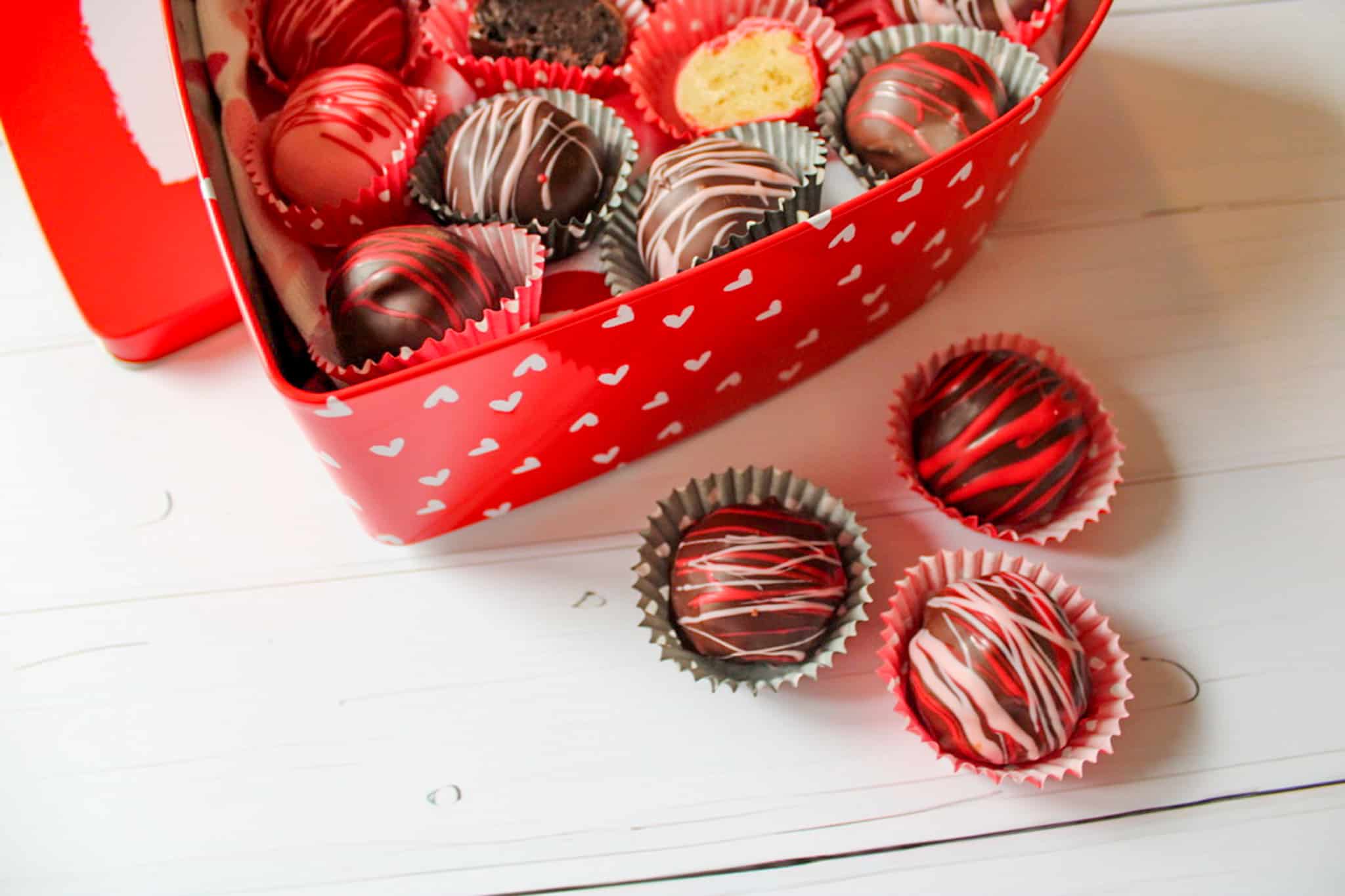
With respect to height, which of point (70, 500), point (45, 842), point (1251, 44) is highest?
point (1251, 44)

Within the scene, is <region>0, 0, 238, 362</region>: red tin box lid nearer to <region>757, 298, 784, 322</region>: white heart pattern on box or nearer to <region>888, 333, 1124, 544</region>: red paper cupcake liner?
<region>757, 298, 784, 322</region>: white heart pattern on box

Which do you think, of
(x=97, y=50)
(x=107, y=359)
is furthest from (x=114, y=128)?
(x=107, y=359)

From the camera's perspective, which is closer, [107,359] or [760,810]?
[760,810]

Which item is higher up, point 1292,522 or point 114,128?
point 114,128

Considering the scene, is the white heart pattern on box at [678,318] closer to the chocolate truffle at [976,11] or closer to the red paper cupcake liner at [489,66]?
the red paper cupcake liner at [489,66]

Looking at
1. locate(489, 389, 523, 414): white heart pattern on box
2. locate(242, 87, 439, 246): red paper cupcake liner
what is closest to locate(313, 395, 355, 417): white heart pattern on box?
locate(489, 389, 523, 414): white heart pattern on box

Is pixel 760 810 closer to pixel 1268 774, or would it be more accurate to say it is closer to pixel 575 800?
pixel 575 800

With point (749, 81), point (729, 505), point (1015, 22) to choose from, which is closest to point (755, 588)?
point (729, 505)
